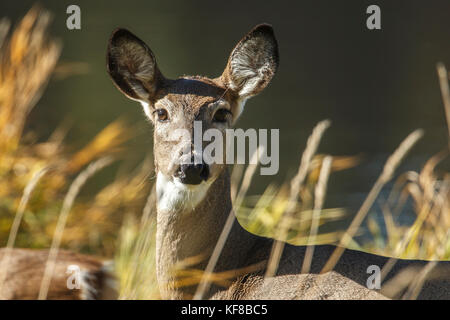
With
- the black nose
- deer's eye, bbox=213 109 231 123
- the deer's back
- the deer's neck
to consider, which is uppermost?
deer's eye, bbox=213 109 231 123

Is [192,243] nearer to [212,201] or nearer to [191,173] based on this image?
[212,201]

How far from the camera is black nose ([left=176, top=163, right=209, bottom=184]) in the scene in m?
3.87

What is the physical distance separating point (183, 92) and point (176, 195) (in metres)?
0.58

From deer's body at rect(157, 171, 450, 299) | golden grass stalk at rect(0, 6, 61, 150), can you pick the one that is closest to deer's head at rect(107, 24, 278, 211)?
deer's body at rect(157, 171, 450, 299)

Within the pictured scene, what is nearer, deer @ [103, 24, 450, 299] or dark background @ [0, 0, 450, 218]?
deer @ [103, 24, 450, 299]

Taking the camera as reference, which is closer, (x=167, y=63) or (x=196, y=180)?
(x=196, y=180)

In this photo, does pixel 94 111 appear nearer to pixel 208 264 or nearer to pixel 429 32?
pixel 429 32

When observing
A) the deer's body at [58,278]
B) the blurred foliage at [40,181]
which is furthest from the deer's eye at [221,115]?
the blurred foliage at [40,181]

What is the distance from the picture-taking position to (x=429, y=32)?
18797 mm

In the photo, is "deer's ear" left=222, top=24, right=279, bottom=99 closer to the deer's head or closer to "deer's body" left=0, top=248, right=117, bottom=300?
the deer's head

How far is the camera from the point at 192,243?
13.9ft

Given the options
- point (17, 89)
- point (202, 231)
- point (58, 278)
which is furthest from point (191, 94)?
point (17, 89)
